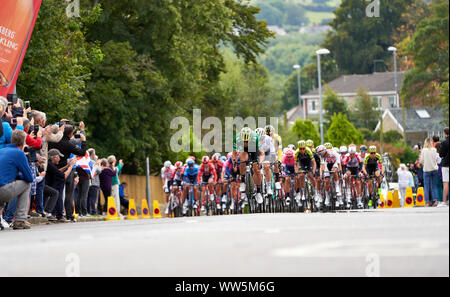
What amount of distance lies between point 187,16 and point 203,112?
41.8 ft

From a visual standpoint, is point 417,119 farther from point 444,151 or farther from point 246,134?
point 246,134

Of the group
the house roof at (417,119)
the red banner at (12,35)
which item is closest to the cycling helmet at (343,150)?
the red banner at (12,35)

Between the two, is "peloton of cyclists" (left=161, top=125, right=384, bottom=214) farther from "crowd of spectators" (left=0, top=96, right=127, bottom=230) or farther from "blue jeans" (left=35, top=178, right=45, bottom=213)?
"blue jeans" (left=35, top=178, right=45, bottom=213)

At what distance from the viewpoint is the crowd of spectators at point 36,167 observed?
14031 mm

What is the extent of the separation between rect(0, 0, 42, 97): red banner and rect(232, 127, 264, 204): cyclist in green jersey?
15.8 feet

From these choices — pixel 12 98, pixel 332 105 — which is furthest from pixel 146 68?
pixel 332 105

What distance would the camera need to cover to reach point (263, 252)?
25.1ft

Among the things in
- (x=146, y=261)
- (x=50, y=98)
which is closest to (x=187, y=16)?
(x=50, y=98)

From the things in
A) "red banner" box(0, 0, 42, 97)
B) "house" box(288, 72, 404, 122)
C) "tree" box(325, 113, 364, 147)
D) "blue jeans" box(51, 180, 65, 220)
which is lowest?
Result: "blue jeans" box(51, 180, 65, 220)

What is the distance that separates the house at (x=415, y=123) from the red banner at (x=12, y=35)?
8933cm

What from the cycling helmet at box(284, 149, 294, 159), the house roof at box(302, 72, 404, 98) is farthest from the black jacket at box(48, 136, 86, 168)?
the house roof at box(302, 72, 404, 98)

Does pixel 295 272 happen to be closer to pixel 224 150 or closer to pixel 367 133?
pixel 224 150

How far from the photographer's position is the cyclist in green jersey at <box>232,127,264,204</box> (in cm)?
2120

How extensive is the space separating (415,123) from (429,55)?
34352mm
